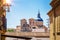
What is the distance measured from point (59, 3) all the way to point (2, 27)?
7.12m

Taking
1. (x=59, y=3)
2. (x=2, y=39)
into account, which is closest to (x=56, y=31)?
(x=59, y=3)

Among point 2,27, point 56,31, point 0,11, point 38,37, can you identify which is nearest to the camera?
point 2,27

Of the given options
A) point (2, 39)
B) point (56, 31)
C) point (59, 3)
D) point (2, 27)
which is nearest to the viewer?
point (2, 39)

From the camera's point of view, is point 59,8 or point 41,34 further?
point 41,34

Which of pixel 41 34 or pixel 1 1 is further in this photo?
pixel 41 34

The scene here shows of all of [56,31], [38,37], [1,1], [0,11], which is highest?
[1,1]

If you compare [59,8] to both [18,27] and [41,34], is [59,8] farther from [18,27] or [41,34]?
[18,27]

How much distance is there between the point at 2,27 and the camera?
5.77 m

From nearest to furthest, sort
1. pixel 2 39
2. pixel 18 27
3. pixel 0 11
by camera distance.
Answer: pixel 2 39 < pixel 0 11 < pixel 18 27

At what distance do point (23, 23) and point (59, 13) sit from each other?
64557 millimetres

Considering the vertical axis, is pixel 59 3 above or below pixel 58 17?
above

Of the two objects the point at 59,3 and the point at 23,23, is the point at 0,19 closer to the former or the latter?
the point at 59,3

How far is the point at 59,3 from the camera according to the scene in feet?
39.5

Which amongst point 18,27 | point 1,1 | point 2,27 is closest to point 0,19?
point 2,27
